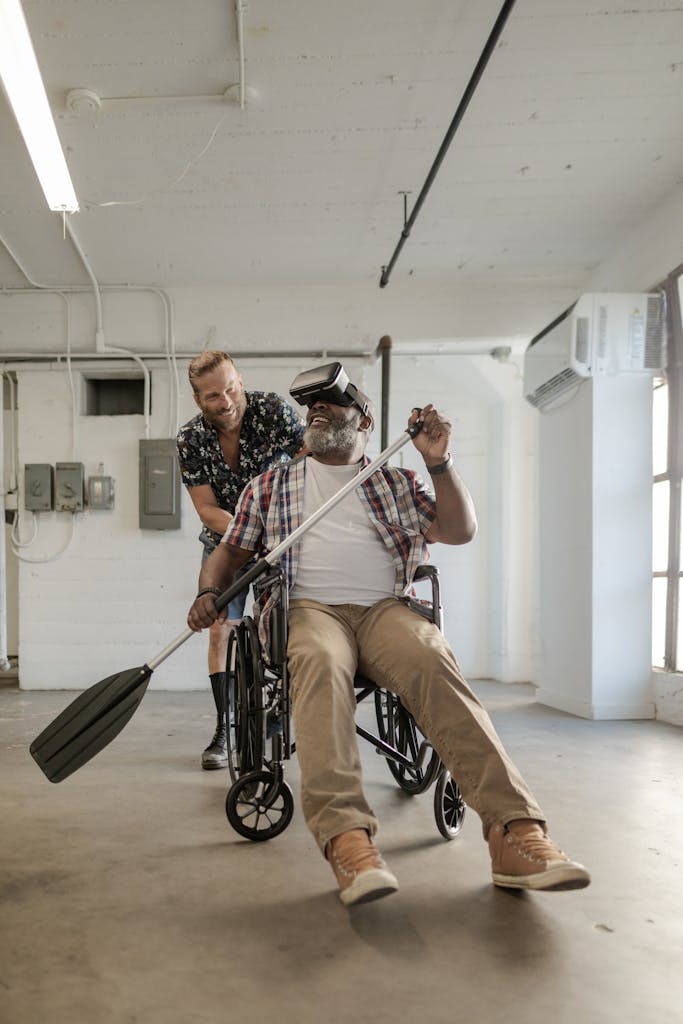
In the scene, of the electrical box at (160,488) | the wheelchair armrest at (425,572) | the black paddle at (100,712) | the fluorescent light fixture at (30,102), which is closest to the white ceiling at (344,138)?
the fluorescent light fixture at (30,102)

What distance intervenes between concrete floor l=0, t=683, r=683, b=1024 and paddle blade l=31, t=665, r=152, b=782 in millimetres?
210

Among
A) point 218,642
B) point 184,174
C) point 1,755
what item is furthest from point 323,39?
point 1,755

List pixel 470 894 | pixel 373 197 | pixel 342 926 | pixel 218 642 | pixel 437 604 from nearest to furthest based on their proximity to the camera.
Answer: pixel 342 926 → pixel 470 894 → pixel 437 604 → pixel 218 642 → pixel 373 197

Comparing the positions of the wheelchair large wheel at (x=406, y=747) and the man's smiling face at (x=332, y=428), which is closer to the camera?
the wheelchair large wheel at (x=406, y=747)

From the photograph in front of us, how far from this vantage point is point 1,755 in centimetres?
299

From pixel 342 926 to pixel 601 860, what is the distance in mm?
710

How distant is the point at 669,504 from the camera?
12.5 feet

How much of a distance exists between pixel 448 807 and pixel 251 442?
1.36 meters

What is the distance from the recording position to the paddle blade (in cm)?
192

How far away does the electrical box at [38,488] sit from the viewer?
483cm

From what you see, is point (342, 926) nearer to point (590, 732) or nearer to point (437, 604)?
point (437, 604)

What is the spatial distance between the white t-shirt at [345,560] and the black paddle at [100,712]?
0.09 meters

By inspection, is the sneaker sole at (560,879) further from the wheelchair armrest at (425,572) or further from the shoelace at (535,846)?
the wheelchair armrest at (425,572)

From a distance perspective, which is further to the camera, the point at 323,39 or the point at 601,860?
the point at 323,39
